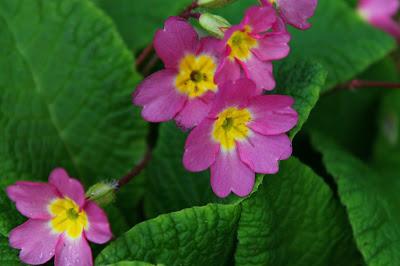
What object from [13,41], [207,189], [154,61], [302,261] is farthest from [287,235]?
[13,41]

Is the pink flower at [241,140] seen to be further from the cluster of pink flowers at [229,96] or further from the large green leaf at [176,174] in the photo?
the large green leaf at [176,174]

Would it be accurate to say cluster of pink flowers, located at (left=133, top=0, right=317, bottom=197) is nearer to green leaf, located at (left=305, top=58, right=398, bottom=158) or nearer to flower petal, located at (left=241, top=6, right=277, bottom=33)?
flower petal, located at (left=241, top=6, right=277, bottom=33)

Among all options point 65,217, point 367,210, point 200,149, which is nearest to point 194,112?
point 200,149

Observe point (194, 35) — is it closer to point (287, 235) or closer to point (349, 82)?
point (287, 235)

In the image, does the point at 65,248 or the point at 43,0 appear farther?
the point at 43,0

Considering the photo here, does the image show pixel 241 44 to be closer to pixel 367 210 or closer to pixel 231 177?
pixel 231 177

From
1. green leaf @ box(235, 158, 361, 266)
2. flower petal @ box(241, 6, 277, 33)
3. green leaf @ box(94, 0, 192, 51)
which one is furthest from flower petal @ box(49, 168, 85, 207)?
green leaf @ box(94, 0, 192, 51)

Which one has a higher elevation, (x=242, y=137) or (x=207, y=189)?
(x=242, y=137)

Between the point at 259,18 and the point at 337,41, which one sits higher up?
the point at 259,18
